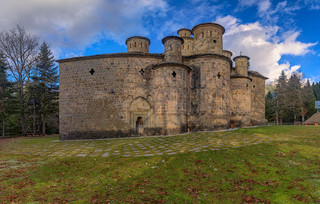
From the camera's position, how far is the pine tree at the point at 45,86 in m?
24.1

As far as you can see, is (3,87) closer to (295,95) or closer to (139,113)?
(139,113)

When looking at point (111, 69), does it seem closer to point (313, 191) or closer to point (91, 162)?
point (91, 162)

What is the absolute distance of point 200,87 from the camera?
18.0 m

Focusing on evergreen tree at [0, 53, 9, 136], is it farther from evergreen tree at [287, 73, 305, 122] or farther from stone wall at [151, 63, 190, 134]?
evergreen tree at [287, 73, 305, 122]

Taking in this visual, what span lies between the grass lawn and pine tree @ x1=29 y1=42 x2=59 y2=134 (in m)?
20.6

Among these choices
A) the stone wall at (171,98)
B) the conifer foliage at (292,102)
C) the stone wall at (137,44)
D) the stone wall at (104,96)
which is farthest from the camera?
the conifer foliage at (292,102)

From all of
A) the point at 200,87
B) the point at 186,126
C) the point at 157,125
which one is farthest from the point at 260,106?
the point at 157,125

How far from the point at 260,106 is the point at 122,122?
24.3 meters

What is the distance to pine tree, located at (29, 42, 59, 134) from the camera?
24.1 m

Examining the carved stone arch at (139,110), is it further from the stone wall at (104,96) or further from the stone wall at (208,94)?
the stone wall at (208,94)

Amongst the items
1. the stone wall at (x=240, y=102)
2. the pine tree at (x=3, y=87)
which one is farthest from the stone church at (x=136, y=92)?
the pine tree at (x=3, y=87)

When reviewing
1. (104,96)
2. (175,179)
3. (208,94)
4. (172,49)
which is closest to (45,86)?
(104,96)

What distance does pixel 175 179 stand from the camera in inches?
193

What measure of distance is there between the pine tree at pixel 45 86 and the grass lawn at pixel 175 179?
20.6 metres
